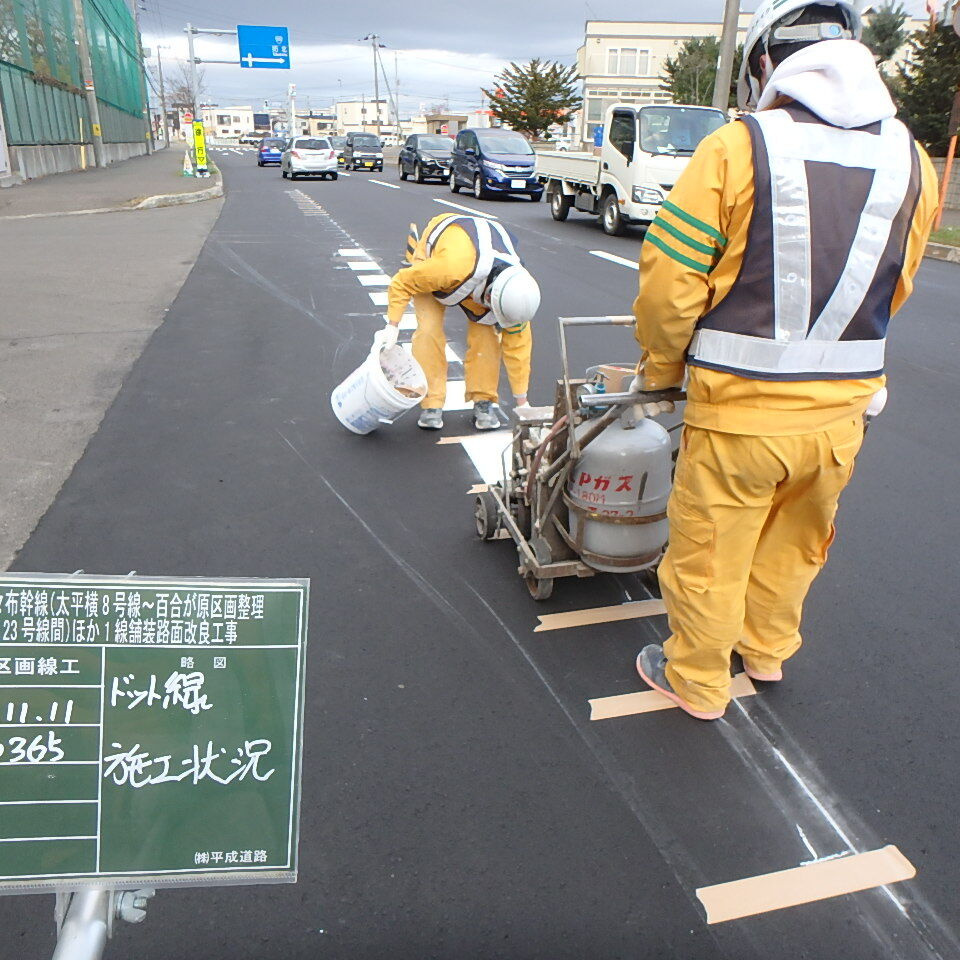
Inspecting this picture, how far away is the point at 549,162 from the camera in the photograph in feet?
62.2

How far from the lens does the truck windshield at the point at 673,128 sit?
1516 centimetres

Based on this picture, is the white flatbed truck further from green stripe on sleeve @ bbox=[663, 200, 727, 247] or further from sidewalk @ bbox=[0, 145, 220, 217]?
green stripe on sleeve @ bbox=[663, 200, 727, 247]

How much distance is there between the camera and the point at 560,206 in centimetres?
1867

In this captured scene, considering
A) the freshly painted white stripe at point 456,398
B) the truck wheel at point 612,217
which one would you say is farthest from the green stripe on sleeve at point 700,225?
the truck wheel at point 612,217

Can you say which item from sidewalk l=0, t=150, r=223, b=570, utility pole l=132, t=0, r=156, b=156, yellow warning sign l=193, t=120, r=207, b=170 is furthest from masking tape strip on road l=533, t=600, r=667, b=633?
utility pole l=132, t=0, r=156, b=156

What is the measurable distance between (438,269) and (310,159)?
29.3 metres

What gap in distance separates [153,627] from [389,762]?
1.31 m

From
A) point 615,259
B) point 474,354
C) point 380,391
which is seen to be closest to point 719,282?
point 380,391

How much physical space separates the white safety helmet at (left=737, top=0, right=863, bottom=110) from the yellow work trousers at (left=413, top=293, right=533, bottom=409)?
2.67 m

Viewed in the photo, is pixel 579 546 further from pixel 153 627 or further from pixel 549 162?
pixel 549 162

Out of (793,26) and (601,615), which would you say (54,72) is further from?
(793,26)

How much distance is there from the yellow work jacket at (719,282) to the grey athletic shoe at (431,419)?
3.13m

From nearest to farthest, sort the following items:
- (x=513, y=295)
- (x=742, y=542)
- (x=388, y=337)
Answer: (x=742, y=542) → (x=513, y=295) → (x=388, y=337)

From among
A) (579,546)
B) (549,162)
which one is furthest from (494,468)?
(549,162)
